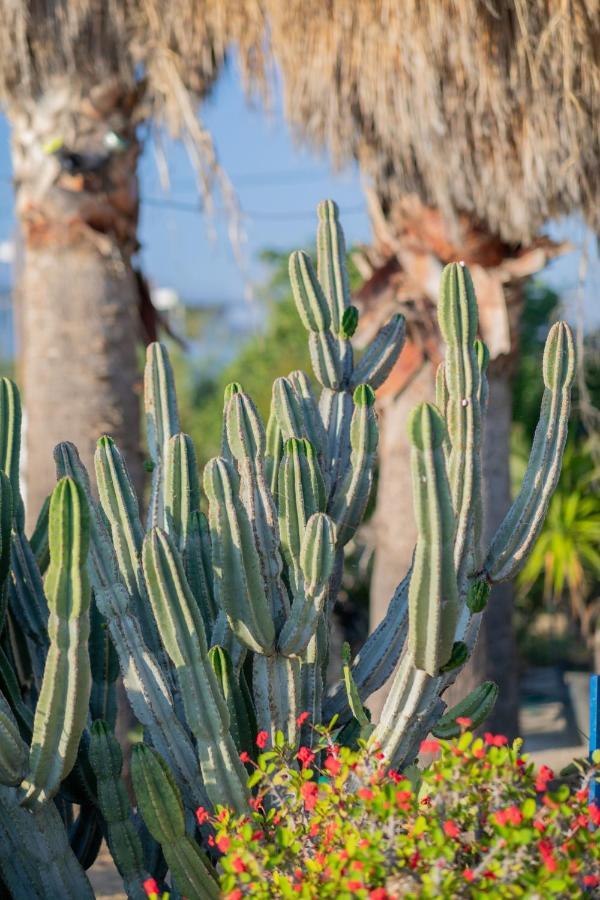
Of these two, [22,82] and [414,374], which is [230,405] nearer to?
[414,374]

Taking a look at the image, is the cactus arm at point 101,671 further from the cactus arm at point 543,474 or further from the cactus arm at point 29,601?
the cactus arm at point 543,474

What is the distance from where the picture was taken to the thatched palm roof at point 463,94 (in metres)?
5.84

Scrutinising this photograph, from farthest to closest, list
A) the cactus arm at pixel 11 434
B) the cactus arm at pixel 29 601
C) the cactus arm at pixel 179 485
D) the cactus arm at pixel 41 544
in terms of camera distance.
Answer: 1. the cactus arm at pixel 41 544
2. the cactus arm at pixel 11 434
3. the cactus arm at pixel 29 601
4. the cactus arm at pixel 179 485

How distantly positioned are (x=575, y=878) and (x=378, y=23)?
4597mm

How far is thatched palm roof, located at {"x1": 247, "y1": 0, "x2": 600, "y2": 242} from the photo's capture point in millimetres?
5840

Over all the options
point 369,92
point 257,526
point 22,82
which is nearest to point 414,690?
point 257,526

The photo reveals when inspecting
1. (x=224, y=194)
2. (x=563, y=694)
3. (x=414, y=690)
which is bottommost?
(x=563, y=694)

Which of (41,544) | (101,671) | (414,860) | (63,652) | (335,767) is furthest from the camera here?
(41,544)

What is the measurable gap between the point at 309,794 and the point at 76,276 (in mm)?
4149

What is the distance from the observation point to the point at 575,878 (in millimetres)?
2740

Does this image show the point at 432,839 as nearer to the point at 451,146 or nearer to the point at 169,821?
the point at 169,821

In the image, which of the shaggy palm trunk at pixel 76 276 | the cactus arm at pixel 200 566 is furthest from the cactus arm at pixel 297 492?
the shaggy palm trunk at pixel 76 276

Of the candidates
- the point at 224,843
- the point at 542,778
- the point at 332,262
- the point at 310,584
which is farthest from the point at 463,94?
the point at 224,843

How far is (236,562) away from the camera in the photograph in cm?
349
